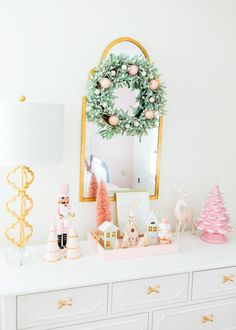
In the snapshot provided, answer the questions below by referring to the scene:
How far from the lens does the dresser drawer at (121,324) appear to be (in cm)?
178

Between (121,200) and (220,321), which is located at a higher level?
(121,200)

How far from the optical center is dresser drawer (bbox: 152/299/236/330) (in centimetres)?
193

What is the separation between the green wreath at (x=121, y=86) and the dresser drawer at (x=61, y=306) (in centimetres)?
87

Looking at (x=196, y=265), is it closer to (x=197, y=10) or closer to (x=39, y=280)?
(x=39, y=280)

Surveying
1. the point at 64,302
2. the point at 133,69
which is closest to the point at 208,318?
the point at 64,302

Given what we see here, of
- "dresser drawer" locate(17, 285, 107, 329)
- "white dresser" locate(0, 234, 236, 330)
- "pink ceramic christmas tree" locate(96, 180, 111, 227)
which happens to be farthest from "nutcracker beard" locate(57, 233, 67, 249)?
"dresser drawer" locate(17, 285, 107, 329)

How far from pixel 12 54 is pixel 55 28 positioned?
269 mm

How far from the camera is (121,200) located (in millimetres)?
2268

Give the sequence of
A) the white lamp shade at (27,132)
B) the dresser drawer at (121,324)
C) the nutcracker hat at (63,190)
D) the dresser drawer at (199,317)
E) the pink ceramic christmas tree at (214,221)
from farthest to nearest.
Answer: the pink ceramic christmas tree at (214,221) < the nutcracker hat at (63,190) < the dresser drawer at (199,317) < the dresser drawer at (121,324) < the white lamp shade at (27,132)

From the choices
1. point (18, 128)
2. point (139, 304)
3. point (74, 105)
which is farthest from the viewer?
point (74, 105)

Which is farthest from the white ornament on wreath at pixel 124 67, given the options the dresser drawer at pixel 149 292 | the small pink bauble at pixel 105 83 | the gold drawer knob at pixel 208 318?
the gold drawer knob at pixel 208 318

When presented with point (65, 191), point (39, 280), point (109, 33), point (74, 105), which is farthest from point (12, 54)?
point (39, 280)

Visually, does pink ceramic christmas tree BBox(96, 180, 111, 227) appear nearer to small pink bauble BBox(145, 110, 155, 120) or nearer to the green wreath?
the green wreath

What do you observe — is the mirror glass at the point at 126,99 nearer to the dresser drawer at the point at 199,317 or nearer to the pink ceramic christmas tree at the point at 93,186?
the pink ceramic christmas tree at the point at 93,186
